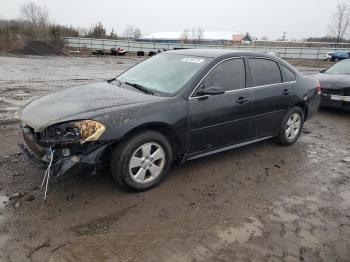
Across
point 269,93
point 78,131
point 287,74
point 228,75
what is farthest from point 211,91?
point 287,74

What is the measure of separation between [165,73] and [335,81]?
581 cm

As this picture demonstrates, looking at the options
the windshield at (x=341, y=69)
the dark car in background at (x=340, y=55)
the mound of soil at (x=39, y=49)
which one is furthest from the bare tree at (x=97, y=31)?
the windshield at (x=341, y=69)

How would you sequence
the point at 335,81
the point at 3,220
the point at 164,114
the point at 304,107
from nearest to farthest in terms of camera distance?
the point at 3,220 → the point at 164,114 → the point at 304,107 → the point at 335,81

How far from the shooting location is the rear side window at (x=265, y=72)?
5.26 meters

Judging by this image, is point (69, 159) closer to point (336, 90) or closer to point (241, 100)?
point (241, 100)

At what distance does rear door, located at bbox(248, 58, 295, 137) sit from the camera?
5223 millimetres

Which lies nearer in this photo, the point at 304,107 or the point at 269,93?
the point at 269,93

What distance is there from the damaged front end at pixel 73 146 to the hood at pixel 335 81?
23.0 ft

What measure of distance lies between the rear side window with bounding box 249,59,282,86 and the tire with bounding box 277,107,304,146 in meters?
0.66

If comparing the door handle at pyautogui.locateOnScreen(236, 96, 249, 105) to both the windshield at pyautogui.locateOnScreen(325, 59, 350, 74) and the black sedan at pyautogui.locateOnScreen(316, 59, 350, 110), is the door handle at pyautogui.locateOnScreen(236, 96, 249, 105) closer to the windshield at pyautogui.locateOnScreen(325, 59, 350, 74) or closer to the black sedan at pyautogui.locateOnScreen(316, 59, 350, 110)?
the black sedan at pyautogui.locateOnScreen(316, 59, 350, 110)

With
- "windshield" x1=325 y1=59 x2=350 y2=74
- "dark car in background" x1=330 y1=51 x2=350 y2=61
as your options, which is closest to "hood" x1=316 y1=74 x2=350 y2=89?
"windshield" x1=325 y1=59 x2=350 y2=74

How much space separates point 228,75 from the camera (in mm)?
4898

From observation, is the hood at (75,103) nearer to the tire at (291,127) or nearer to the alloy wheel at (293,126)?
the tire at (291,127)

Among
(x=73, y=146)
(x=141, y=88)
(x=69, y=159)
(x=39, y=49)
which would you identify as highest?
(x=39, y=49)
